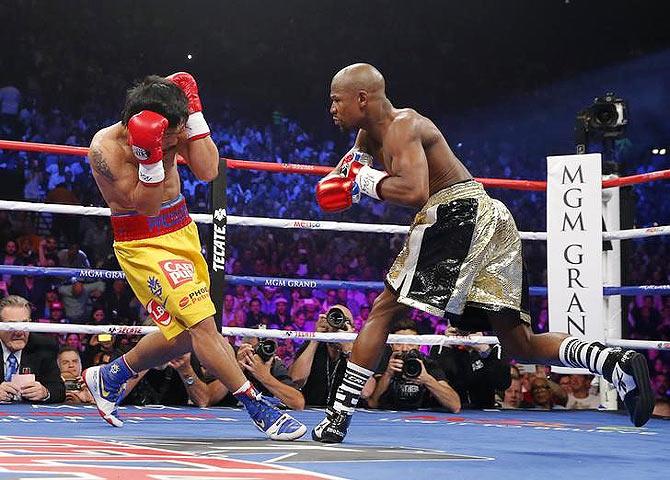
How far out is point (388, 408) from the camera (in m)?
3.62

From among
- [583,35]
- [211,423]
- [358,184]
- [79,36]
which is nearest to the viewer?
[358,184]

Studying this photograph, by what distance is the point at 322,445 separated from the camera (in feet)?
6.98

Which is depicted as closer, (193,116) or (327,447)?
(327,447)

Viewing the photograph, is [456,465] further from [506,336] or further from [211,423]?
[211,423]

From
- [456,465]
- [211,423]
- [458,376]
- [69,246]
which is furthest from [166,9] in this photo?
[456,465]

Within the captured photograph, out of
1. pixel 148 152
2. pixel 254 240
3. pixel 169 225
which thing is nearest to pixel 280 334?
pixel 169 225

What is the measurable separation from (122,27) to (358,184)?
22.1 feet

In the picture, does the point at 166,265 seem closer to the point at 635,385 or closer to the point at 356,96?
the point at 356,96

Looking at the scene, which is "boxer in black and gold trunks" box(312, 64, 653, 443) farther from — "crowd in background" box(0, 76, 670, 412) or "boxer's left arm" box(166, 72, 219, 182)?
"crowd in background" box(0, 76, 670, 412)

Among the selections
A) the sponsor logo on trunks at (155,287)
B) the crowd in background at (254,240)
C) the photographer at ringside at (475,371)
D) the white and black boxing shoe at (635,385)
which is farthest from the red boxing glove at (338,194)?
the crowd in background at (254,240)

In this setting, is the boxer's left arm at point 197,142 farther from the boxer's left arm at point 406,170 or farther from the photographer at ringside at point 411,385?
the photographer at ringside at point 411,385

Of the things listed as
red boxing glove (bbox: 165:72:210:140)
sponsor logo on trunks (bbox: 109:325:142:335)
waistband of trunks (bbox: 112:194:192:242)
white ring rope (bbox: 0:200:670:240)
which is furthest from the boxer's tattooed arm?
sponsor logo on trunks (bbox: 109:325:142:335)

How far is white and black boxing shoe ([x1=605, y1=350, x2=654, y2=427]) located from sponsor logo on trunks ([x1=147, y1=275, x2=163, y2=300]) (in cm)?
112

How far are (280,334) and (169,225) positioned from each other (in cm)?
90
